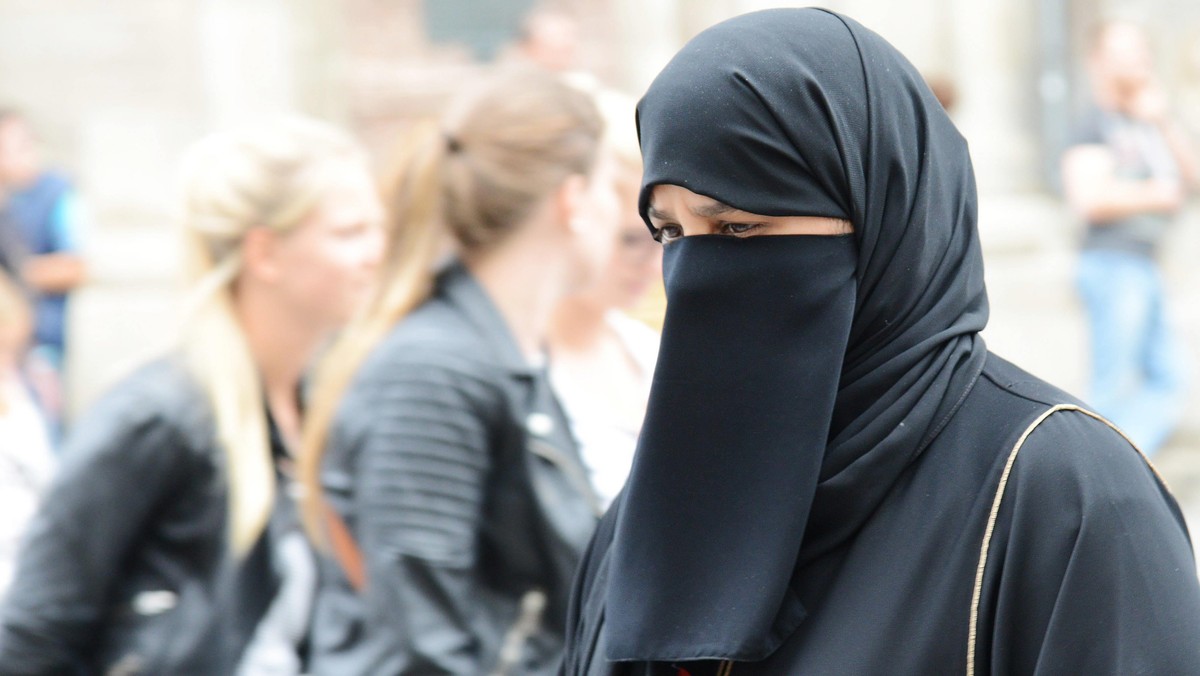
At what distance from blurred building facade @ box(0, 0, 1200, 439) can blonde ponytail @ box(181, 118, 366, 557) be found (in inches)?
184

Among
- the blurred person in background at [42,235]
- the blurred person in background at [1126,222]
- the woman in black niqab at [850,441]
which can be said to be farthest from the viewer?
the blurred person in background at [42,235]

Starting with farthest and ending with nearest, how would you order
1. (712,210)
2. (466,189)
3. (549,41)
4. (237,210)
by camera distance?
(549,41), (237,210), (466,189), (712,210)

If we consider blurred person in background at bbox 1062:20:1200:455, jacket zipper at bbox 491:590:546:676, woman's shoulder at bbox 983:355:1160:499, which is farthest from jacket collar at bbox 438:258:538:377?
blurred person in background at bbox 1062:20:1200:455

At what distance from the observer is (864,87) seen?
1643mm

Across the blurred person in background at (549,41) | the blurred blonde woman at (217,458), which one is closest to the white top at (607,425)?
the blurred blonde woman at (217,458)

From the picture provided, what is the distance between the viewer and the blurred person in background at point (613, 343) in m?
2.94

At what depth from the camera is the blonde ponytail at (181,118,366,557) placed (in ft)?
10.3

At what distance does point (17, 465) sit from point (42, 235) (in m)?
3.54

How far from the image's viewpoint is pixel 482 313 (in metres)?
2.86

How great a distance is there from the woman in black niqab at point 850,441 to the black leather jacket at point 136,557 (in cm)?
142

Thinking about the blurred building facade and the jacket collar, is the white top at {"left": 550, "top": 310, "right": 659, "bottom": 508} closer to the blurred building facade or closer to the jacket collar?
the jacket collar

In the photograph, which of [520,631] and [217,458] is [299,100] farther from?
[520,631]

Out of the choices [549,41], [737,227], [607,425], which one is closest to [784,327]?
[737,227]

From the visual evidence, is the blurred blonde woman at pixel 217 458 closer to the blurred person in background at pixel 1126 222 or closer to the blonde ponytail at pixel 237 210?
the blonde ponytail at pixel 237 210
